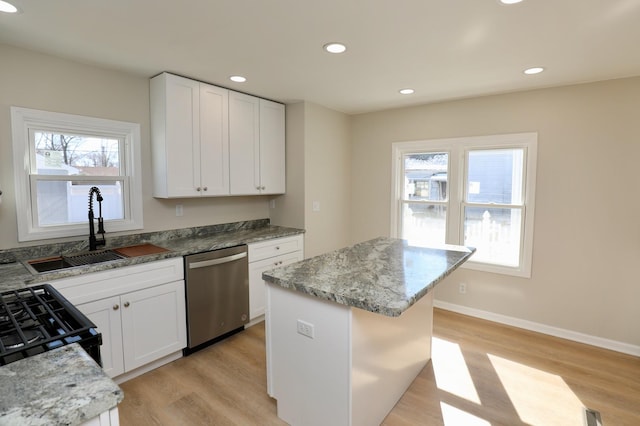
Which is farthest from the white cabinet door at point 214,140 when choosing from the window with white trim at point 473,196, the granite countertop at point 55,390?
the granite countertop at point 55,390

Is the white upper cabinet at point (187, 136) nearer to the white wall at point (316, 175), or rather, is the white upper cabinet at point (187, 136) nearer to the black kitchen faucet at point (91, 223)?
the black kitchen faucet at point (91, 223)

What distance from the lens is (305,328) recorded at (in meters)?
1.84

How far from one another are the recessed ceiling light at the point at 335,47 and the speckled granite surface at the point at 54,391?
7.12 feet

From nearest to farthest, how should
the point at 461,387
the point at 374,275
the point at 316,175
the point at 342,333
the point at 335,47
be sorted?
1. the point at 342,333
2. the point at 374,275
3. the point at 335,47
4. the point at 461,387
5. the point at 316,175

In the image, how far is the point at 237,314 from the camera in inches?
125

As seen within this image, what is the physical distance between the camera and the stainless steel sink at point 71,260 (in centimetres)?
232

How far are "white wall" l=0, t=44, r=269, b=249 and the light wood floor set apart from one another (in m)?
1.33

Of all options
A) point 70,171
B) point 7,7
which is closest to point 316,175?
point 70,171

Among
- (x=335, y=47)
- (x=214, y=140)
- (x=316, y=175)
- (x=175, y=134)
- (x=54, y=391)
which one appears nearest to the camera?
(x=54, y=391)

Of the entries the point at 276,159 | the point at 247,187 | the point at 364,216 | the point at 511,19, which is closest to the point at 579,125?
the point at 511,19

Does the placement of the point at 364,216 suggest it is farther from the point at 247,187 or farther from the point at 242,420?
the point at 242,420

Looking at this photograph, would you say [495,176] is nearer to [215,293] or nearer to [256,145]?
[256,145]

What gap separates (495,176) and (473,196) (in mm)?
305

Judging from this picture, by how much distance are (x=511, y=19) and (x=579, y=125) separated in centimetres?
176
